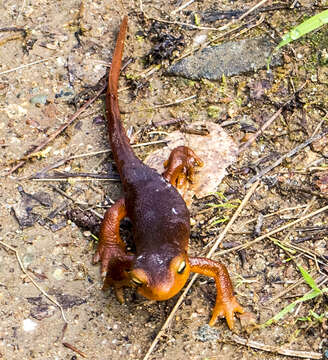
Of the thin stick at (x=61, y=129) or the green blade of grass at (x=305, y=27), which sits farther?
the thin stick at (x=61, y=129)

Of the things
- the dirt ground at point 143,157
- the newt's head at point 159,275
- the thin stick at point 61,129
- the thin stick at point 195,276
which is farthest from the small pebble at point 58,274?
the thin stick at point 61,129

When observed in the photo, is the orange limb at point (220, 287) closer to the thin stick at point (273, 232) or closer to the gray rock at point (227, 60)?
the thin stick at point (273, 232)

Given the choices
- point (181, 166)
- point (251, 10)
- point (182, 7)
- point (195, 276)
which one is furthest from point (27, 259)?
point (251, 10)

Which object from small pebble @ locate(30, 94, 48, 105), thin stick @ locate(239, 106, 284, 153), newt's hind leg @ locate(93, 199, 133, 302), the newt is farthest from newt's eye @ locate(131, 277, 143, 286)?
small pebble @ locate(30, 94, 48, 105)

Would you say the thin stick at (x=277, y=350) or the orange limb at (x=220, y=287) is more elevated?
the orange limb at (x=220, y=287)

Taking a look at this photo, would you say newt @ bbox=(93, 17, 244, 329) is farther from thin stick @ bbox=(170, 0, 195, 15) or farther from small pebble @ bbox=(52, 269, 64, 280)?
thin stick @ bbox=(170, 0, 195, 15)

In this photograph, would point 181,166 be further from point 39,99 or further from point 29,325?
point 29,325

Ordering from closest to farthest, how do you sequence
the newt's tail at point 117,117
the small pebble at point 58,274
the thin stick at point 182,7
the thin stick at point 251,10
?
1. the small pebble at point 58,274
2. the newt's tail at point 117,117
3. the thin stick at point 251,10
4. the thin stick at point 182,7

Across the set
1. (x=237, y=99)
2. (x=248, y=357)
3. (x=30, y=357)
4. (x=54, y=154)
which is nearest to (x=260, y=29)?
(x=237, y=99)
